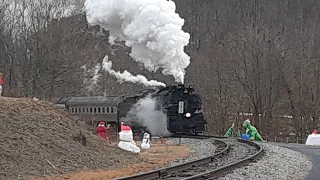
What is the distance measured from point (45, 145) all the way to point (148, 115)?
16289mm

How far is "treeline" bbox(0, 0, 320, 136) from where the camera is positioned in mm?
40969

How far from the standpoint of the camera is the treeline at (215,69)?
41.0 metres

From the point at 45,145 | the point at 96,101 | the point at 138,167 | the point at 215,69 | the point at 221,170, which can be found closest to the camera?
the point at 221,170

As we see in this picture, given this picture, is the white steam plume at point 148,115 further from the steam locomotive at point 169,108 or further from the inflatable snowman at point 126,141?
the inflatable snowman at point 126,141

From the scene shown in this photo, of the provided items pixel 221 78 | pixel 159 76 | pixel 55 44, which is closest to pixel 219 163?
pixel 159 76

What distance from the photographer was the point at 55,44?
41.1m

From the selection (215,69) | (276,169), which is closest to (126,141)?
(276,169)

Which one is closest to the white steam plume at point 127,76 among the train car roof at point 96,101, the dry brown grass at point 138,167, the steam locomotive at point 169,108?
the train car roof at point 96,101

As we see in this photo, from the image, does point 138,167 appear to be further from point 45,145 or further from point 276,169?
point 276,169

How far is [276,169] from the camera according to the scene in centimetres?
1528

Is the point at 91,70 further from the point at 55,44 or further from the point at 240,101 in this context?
the point at 240,101

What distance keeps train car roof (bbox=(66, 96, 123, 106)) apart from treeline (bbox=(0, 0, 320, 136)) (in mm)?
3542

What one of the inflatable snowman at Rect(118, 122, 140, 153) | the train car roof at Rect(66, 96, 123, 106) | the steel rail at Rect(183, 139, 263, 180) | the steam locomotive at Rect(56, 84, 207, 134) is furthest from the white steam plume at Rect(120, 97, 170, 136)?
the steel rail at Rect(183, 139, 263, 180)

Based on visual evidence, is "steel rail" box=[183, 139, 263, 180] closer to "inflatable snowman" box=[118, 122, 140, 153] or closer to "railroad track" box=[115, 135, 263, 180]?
"railroad track" box=[115, 135, 263, 180]
